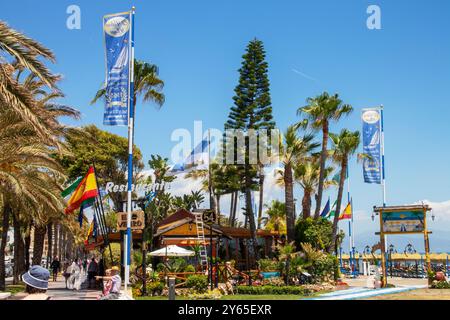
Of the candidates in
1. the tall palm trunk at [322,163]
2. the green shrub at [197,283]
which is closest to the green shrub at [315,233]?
the tall palm trunk at [322,163]

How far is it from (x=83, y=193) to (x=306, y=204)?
18.2 meters

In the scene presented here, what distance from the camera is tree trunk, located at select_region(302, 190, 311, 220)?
3547cm

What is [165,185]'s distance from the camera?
2419 inches

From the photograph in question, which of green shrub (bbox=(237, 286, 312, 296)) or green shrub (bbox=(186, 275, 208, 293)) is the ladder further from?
green shrub (bbox=(186, 275, 208, 293))

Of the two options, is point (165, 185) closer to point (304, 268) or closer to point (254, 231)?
point (254, 231)

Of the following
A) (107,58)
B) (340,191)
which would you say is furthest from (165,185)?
(107,58)

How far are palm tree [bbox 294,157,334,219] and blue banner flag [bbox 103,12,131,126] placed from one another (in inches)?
652

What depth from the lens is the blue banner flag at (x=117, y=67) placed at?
68.3ft

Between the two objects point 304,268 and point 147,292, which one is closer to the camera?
point 147,292

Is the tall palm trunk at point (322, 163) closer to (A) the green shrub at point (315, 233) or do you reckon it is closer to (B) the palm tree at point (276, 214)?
(A) the green shrub at point (315, 233)

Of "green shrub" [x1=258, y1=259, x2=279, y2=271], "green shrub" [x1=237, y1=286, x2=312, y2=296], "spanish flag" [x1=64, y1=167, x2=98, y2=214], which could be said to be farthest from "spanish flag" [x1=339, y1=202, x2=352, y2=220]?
"spanish flag" [x1=64, y1=167, x2=98, y2=214]

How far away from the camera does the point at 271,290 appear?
23.1m

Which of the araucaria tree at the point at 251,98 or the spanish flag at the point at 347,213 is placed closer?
the araucaria tree at the point at 251,98
